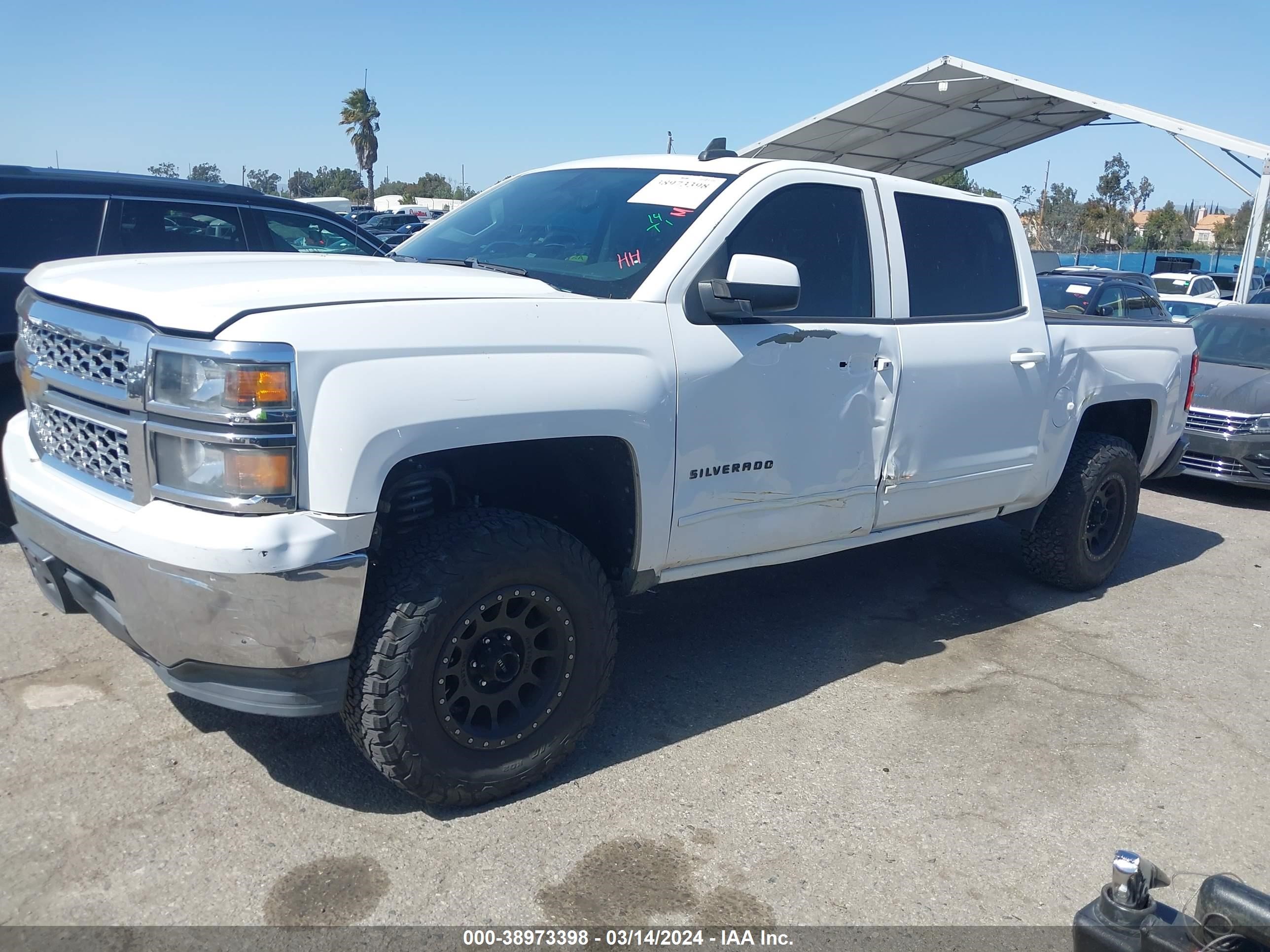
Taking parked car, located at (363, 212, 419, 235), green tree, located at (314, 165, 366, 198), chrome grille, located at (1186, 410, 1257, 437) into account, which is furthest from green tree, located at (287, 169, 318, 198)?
chrome grille, located at (1186, 410, 1257, 437)

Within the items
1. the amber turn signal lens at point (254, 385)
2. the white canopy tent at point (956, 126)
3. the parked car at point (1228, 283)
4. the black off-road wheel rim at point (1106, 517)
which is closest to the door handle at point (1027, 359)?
the black off-road wheel rim at point (1106, 517)

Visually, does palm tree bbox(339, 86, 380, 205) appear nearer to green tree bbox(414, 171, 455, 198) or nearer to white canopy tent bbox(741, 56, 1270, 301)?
green tree bbox(414, 171, 455, 198)

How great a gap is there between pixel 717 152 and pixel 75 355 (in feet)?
8.42

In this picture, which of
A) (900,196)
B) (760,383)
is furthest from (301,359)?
(900,196)

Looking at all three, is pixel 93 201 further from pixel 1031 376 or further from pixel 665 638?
pixel 1031 376

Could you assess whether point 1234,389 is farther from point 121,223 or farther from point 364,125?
point 364,125

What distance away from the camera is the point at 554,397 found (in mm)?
3029

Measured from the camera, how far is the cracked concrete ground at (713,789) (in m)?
2.79

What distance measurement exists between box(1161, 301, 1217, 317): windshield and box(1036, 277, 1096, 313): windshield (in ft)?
17.7

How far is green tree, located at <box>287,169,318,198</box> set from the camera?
70875 mm

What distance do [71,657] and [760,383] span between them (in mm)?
2818

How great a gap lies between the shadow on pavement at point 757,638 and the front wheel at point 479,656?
0.19m

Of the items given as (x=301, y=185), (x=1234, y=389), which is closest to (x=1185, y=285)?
(x=1234, y=389)

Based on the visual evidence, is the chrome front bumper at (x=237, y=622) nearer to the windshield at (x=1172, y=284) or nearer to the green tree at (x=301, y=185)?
the windshield at (x=1172, y=284)
